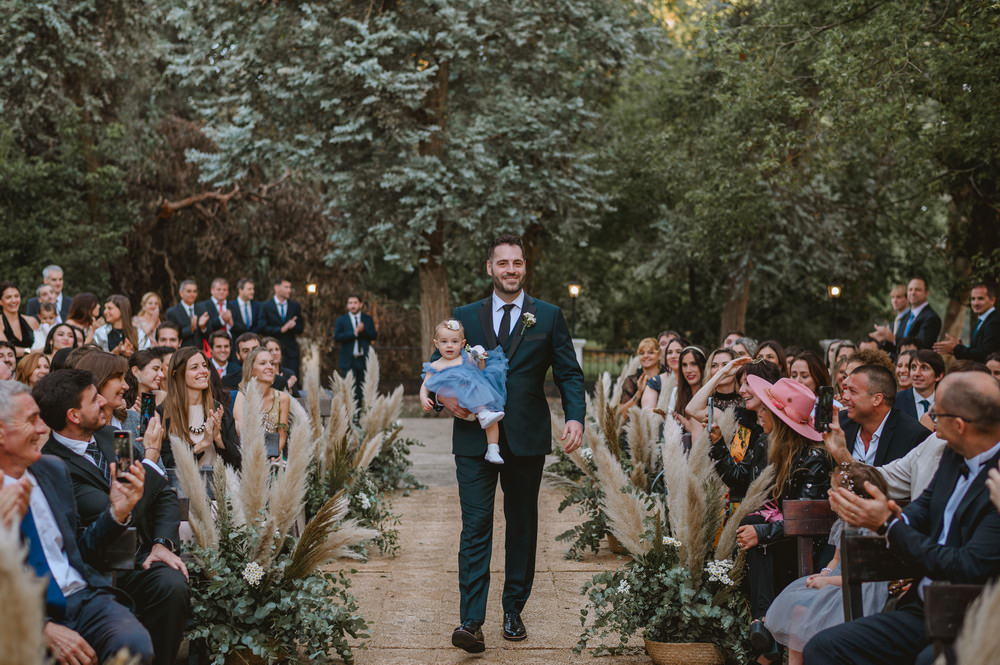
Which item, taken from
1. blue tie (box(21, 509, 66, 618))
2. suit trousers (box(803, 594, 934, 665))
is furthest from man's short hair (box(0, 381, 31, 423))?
suit trousers (box(803, 594, 934, 665))

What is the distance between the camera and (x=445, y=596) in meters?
7.02

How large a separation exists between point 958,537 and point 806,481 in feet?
4.64

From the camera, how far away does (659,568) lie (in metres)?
5.35

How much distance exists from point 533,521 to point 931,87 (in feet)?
26.1

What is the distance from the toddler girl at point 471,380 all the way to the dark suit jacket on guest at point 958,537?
2.42 meters

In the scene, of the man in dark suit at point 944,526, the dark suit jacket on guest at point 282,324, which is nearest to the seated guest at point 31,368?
the man in dark suit at point 944,526

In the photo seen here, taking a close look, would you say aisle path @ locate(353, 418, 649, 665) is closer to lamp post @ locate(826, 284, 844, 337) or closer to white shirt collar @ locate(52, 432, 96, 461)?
white shirt collar @ locate(52, 432, 96, 461)

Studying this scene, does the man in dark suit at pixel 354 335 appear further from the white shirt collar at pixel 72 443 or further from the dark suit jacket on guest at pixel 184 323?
the white shirt collar at pixel 72 443

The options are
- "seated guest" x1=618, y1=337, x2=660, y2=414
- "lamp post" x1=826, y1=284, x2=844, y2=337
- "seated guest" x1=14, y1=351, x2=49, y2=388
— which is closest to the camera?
"seated guest" x1=14, y1=351, x2=49, y2=388

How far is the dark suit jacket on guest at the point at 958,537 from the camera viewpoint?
355 centimetres

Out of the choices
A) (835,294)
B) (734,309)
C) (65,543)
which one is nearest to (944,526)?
(65,543)

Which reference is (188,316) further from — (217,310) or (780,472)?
(780,472)

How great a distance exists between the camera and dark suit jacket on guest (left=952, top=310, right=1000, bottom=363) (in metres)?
10.9

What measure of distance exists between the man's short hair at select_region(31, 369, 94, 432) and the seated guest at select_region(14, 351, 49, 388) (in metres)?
2.91
